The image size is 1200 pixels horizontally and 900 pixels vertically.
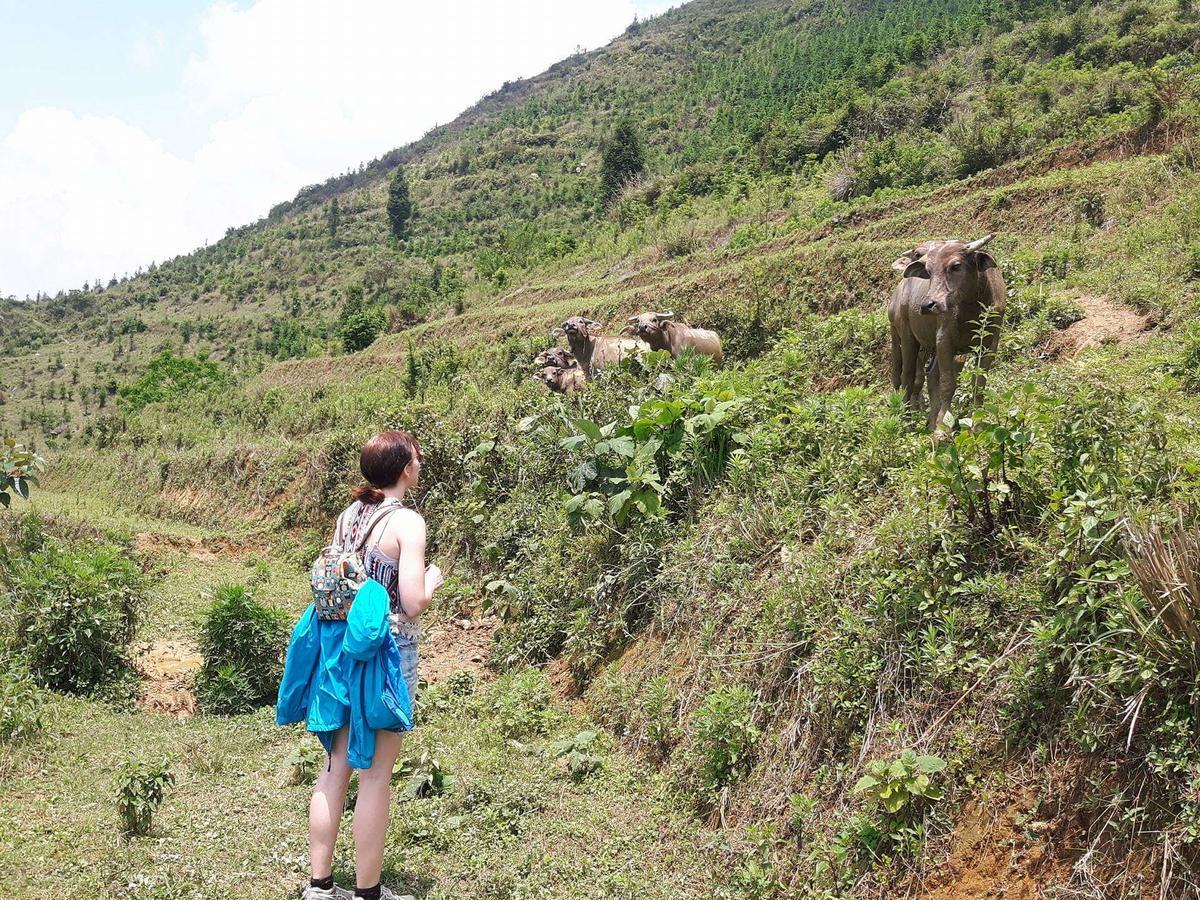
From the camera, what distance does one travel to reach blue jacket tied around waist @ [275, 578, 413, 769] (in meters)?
3.43

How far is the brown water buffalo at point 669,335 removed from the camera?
11484 mm

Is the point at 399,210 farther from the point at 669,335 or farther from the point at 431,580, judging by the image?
the point at 431,580

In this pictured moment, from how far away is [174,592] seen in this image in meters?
10.9

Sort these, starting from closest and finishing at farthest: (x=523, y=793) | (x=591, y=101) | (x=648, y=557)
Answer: (x=523, y=793) → (x=648, y=557) → (x=591, y=101)

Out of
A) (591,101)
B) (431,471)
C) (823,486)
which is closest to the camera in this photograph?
(823,486)

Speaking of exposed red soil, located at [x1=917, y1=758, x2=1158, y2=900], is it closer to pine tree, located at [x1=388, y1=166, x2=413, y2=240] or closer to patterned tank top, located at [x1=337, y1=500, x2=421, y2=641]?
patterned tank top, located at [x1=337, y1=500, x2=421, y2=641]

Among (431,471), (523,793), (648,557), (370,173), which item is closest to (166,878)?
(523,793)

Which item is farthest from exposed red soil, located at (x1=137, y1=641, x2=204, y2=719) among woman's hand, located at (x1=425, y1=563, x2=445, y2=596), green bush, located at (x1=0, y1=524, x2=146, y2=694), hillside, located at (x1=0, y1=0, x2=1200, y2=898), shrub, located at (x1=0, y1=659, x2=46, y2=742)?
woman's hand, located at (x1=425, y1=563, x2=445, y2=596)

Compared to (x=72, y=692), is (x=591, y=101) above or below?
above

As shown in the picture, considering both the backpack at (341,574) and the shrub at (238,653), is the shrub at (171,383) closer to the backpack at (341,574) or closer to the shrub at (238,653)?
the shrub at (238,653)

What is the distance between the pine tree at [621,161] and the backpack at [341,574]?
43912mm

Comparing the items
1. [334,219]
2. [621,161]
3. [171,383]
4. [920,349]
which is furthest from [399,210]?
[920,349]

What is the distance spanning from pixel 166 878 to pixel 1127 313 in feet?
29.9

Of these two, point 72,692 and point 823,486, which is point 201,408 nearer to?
point 72,692
